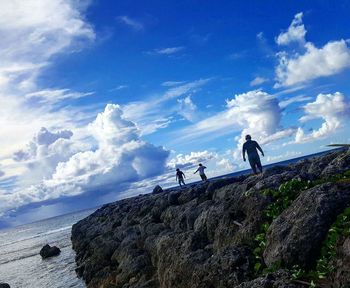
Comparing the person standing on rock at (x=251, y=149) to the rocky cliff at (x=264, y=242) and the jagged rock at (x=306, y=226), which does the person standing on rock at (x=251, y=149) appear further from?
the jagged rock at (x=306, y=226)

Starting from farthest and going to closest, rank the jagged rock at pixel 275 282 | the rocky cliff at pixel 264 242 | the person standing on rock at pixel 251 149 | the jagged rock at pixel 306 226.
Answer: the person standing on rock at pixel 251 149
the jagged rock at pixel 306 226
the rocky cliff at pixel 264 242
the jagged rock at pixel 275 282

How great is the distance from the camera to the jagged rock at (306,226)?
771 centimetres

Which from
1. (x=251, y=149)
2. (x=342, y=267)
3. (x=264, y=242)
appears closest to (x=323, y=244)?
(x=342, y=267)

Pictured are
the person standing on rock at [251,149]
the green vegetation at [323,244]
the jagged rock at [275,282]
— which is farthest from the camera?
the person standing on rock at [251,149]

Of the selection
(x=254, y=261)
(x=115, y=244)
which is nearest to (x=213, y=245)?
(x=254, y=261)

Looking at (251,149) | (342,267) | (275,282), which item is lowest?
(275,282)

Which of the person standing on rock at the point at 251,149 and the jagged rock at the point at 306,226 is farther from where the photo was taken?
the person standing on rock at the point at 251,149

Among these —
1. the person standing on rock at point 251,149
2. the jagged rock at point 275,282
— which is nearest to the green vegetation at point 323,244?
the jagged rock at point 275,282

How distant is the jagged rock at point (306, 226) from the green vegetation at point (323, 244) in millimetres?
188

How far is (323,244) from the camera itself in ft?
24.8

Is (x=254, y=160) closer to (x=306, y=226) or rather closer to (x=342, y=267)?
(x=306, y=226)

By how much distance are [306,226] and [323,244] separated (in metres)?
0.49

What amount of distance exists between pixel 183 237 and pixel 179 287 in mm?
2176

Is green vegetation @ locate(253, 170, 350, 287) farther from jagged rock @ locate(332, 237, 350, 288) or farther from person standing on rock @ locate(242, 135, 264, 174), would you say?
person standing on rock @ locate(242, 135, 264, 174)
